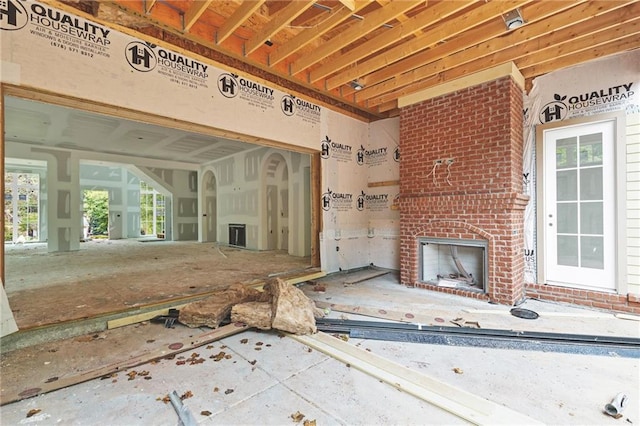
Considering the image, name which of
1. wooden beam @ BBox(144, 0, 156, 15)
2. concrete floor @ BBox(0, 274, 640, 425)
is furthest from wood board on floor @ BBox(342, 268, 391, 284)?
wooden beam @ BBox(144, 0, 156, 15)

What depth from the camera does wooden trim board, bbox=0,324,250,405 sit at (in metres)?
1.82

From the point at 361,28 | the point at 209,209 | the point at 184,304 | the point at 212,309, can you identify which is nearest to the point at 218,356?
the point at 212,309

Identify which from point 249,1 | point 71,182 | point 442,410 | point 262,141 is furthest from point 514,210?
point 71,182

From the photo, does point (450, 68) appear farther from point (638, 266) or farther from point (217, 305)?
point (217, 305)

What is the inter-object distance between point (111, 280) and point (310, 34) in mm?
4648

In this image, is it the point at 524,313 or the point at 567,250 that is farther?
the point at 567,250

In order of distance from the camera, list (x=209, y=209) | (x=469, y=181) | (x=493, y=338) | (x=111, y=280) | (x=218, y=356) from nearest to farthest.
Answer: (x=218, y=356) → (x=493, y=338) → (x=469, y=181) → (x=111, y=280) → (x=209, y=209)

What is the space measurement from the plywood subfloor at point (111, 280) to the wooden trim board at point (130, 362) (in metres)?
1.00

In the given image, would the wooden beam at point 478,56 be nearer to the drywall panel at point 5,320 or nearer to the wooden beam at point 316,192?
the wooden beam at point 316,192

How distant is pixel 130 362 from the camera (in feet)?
7.14

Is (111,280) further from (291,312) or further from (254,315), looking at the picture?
(291,312)

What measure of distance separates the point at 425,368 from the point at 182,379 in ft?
6.03

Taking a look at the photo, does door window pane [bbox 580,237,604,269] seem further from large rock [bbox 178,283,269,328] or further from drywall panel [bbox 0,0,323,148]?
drywall panel [bbox 0,0,323,148]

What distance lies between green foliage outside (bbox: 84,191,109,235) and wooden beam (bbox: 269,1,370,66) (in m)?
17.1
